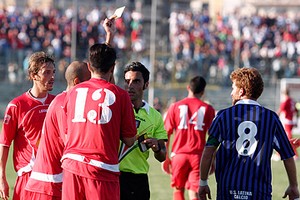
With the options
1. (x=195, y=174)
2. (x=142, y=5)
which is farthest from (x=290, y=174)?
(x=142, y=5)

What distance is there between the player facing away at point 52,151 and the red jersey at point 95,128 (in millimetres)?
235

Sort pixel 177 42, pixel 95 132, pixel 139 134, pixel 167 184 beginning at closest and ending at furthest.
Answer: pixel 95 132 → pixel 139 134 → pixel 167 184 → pixel 177 42

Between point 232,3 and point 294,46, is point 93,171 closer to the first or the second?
point 294,46

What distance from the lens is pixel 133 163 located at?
828 cm

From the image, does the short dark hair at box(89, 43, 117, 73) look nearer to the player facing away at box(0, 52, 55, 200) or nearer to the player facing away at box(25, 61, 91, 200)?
the player facing away at box(25, 61, 91, 200)

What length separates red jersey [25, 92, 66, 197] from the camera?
707cm

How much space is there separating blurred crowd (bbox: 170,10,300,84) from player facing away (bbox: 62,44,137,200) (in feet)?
94.1

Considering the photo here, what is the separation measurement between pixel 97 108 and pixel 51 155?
76cm

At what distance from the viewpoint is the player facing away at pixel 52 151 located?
7.09 metres

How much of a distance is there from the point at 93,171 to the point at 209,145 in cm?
116

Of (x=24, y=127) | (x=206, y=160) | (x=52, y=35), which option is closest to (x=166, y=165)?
(x=24, y=127)

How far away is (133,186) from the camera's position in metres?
8.33

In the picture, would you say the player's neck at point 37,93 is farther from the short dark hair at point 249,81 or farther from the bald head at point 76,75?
the short dark hair at point 249,81

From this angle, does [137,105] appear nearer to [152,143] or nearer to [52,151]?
[152,143]
